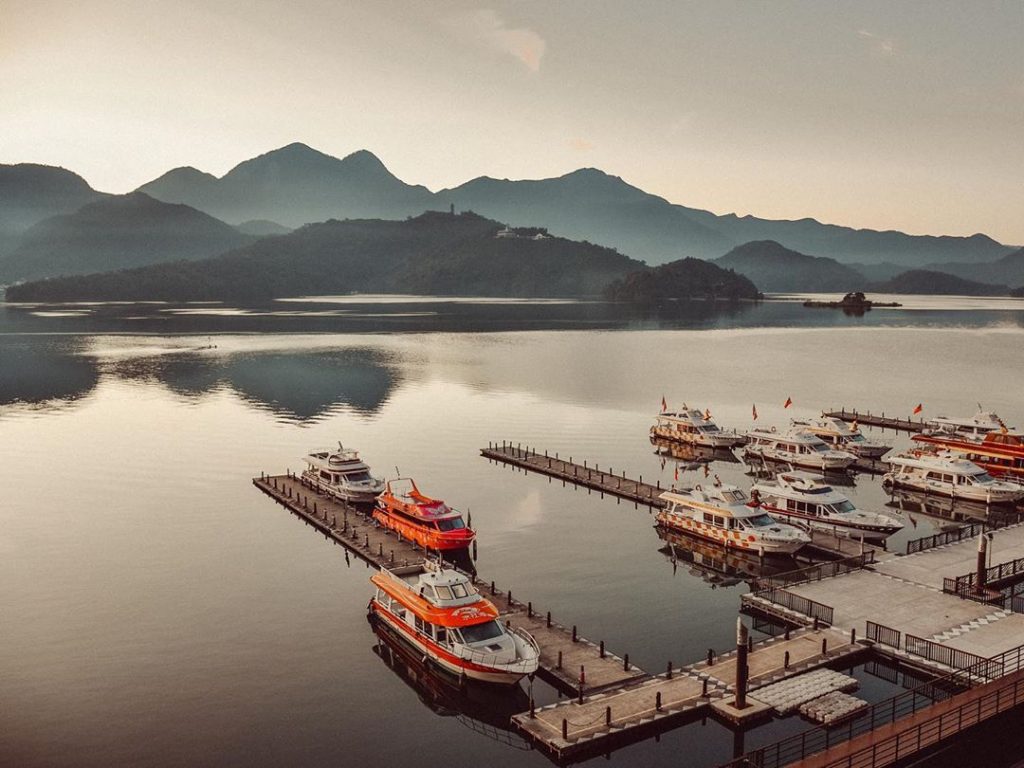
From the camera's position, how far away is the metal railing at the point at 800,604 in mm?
43772

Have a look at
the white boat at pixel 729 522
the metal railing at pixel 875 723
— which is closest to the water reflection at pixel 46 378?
the white boat at pixel 729 522

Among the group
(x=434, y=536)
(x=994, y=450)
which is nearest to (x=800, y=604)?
(x=434, y=536)

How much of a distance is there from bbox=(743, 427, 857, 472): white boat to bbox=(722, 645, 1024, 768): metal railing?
161ft

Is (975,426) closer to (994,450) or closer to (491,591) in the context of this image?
(994,450)

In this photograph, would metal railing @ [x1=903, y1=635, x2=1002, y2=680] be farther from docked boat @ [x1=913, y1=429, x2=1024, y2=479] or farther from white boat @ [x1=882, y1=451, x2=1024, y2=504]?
docked boat @ [x1=913, y1=429, x2=1024, y2=479]

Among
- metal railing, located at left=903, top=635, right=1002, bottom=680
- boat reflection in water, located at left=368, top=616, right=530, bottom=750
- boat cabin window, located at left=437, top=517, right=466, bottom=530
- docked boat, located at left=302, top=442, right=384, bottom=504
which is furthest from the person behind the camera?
docked boat, located at left=302, top=442, right=384, bottom=504

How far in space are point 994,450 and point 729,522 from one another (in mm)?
40226

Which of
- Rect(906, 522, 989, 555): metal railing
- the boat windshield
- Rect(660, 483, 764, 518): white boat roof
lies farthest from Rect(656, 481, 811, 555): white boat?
the boat windshield

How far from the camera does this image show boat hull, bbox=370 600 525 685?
38.0 metres

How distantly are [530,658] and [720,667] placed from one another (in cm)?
932

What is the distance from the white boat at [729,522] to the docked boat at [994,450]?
3518 centimetres

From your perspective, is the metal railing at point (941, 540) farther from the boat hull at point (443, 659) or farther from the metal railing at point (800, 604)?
the boat hull at point (443, 659)

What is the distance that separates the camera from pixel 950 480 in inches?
2965

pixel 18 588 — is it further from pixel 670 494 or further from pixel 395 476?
pixel 670 494
